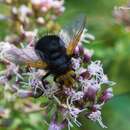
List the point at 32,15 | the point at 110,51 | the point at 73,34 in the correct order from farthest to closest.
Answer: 1. the point at 110,51
2. the point at 32,15
3. the point at 73,34

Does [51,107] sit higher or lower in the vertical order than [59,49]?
lower

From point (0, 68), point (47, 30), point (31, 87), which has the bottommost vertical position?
point (31, 87)

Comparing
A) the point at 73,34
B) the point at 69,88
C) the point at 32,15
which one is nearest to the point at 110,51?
the point at 32,15

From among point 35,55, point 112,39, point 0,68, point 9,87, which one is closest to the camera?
point 35,55

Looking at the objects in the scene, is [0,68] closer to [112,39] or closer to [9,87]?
[9,87]

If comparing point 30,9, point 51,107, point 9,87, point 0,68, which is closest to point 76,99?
point 51,107

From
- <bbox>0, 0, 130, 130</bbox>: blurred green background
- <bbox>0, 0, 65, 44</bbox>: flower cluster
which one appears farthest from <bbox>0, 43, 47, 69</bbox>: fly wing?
<bbox>0, 0, 65, 44</bbox>: flower cluster

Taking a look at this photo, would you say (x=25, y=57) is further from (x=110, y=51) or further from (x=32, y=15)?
(x=110, y=51)
